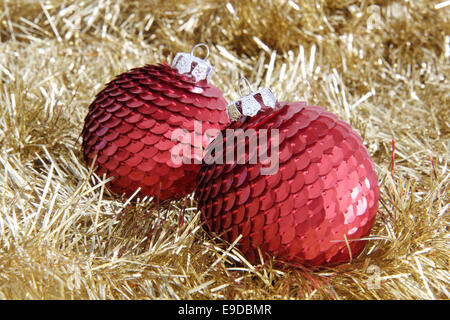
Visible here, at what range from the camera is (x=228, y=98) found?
871mm

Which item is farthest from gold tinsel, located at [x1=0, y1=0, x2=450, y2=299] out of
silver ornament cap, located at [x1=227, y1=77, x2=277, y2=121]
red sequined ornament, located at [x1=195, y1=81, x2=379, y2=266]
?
silver ornament cap, located at [x1=227, y1=77, x2=277, y2=121]

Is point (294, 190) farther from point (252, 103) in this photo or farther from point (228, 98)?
point (228, 98)

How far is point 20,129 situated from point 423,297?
0.64 metres

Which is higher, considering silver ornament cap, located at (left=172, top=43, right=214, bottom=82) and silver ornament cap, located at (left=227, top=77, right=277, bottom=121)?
silver ornament cap, located at (left=172, top=43, right=214, bottom=82)

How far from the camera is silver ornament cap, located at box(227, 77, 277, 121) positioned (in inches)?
20.1

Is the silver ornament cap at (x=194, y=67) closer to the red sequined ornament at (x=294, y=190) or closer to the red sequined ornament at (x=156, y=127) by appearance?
the red sequined ornament at (x=156, y=127)

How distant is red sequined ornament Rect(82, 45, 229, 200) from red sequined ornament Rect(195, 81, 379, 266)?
0.08 metres

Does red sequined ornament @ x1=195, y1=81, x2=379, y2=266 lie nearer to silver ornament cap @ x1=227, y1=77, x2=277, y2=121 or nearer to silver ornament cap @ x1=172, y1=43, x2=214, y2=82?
silver ornament cap @ x1=227, y1=77, x2=277, y2=121

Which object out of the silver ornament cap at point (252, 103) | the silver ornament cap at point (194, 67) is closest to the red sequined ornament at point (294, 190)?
the silver ornament cap at point (252, 103)

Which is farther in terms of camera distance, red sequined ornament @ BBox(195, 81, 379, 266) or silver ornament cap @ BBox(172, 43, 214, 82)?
silver ornament cap @ BBox(172, 43, 214, 82)

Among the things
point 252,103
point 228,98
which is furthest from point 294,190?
point 228,98

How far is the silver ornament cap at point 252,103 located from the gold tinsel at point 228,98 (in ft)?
0.45

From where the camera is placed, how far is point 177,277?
0.48 metres

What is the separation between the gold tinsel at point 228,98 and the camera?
1.60 feet
